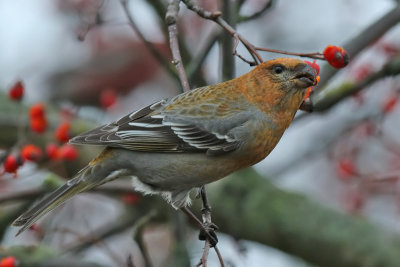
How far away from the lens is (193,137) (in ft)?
11.1

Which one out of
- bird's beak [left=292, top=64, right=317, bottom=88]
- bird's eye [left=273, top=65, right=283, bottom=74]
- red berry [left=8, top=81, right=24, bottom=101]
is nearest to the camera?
bird's beak [left=292, top=64, right=317, bottom=88]

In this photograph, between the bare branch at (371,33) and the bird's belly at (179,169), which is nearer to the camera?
the bird's belly at (179,169)

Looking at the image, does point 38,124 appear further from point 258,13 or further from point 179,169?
point 258,13

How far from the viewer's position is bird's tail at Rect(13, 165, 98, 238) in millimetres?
3248

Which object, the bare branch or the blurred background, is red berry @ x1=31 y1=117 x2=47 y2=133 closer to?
the blurred background

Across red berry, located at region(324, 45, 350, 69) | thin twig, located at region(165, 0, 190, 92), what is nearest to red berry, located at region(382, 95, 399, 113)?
red berry, located at region(324, 45, 350, 69)

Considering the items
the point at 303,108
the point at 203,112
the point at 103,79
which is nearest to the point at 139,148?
the point at 203,112

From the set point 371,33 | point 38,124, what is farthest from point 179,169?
point 371,33

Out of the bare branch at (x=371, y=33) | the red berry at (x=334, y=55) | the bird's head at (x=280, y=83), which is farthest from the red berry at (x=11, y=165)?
the bare branch at (x=371, y=33)

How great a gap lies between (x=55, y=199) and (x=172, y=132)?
2.44 feet

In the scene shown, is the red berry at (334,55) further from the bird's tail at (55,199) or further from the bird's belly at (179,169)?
the bird's tail at (55,199)

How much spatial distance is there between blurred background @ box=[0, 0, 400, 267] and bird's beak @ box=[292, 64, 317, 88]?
535 mm

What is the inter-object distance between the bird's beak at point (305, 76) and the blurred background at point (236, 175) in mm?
535

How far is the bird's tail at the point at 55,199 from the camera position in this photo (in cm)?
325
